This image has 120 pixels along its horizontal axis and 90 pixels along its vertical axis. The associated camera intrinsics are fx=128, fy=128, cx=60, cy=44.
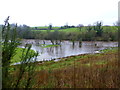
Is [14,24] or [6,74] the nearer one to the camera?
[6,74]

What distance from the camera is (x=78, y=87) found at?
3307mm

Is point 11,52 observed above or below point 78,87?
above

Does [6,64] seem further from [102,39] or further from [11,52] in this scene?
[102,39]

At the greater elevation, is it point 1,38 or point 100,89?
point 1,38

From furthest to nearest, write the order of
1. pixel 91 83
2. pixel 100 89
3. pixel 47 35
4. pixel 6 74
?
pixel 47 35 < pixel 91 83 < pixel 100 89 < pixel 6 74

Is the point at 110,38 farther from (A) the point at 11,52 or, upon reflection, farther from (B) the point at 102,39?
(A) the point at 11,52

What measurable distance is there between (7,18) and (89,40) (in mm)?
72181

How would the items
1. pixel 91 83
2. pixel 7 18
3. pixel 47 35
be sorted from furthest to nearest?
pixel 47 35 → pixel 91 83 → pixel 7 18

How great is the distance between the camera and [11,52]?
2014 mm

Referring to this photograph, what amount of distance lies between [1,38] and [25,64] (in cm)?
54

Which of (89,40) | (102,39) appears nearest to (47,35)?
(89,40)

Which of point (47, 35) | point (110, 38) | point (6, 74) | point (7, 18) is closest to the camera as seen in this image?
point (6, 74)

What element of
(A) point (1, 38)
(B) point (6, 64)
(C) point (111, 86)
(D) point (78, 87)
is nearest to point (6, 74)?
(B) point (6, 64)

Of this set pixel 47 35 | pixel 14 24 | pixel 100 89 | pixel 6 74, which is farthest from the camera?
pixel 47 35
